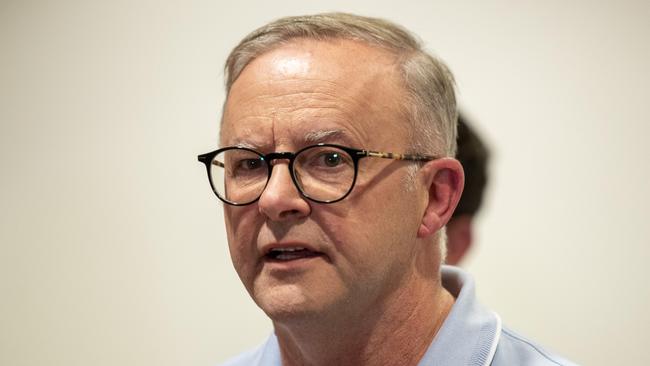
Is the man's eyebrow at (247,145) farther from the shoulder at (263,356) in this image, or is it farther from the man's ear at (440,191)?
the shoulder at (263,356)

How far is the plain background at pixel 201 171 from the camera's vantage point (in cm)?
264

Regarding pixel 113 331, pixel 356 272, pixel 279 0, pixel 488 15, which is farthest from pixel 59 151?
pixel 356 272

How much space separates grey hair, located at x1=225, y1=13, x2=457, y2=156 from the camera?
4.91 feet

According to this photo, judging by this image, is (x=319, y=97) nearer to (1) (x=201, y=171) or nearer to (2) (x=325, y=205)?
(2) (x=325, y=205)

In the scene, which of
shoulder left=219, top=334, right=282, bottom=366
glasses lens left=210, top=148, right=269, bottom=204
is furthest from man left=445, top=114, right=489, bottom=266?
glasses lens left=210, top=148, right=269, bottom=204

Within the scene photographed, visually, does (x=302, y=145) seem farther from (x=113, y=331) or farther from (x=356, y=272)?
(x=113, y=331)

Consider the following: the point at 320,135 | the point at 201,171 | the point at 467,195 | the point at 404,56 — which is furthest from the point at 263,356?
the point at 201,171

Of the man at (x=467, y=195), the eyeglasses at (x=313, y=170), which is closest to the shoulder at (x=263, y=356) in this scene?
the eyeglasses at (x=313, y=170)

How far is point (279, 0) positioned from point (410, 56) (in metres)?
1.35

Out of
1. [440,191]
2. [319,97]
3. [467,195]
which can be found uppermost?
[319,97]

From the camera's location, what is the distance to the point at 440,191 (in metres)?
1.53

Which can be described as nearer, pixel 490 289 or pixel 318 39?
pixel 318 39

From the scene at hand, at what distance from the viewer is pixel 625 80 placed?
263cm

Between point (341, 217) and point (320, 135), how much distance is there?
0.49 feet
